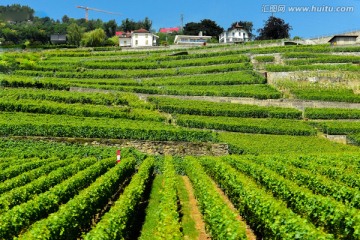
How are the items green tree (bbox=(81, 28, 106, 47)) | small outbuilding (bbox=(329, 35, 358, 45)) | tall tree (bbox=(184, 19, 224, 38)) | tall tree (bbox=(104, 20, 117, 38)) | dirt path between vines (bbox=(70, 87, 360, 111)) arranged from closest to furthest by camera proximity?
dirt path between vines (bbox=(70, 87, 360, 111))
small outbuilding (bbox=(329, 35, 358, 45))
green tree (bbox=(81, 28, 106, 47))
tall tree (bbox=(184, 19, 224, 38))
tall tree (bbox=(104, 20, 117, 38))

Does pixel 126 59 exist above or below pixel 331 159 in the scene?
above

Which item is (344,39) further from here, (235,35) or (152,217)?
(152,217)

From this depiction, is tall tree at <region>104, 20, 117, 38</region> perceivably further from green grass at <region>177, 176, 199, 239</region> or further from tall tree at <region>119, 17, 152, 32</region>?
green grass at <region>177, 176, 199, 239</region>

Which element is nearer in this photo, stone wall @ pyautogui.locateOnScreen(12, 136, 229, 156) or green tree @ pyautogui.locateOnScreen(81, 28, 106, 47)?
stone wall @ pyautogui.locateOnScreen(12, 136, 229, 156)

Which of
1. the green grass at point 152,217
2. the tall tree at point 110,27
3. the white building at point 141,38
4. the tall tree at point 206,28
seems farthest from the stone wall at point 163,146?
the tall tree at point 110,27

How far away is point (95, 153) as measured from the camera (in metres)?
36.1

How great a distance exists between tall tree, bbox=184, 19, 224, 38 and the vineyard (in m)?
66.9

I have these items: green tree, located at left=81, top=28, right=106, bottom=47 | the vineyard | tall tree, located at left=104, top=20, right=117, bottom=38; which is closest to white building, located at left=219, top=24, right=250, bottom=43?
green tree, located at left=81, top=28, right=106, bottom=47

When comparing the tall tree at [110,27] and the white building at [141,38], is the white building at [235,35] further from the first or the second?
the tall tree at [110,27]

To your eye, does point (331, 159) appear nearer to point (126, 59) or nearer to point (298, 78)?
point (298, 78)

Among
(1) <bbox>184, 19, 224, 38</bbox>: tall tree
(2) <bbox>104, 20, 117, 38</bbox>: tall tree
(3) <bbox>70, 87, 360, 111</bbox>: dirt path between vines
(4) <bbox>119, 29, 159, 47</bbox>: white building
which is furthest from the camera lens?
(2) <bbox>104, 20, 117, 38</bbox>: tall tree

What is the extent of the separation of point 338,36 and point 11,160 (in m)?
80.2

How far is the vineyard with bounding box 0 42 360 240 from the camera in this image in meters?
15.3

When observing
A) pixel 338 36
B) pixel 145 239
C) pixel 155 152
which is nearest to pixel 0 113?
pixel 155 152
